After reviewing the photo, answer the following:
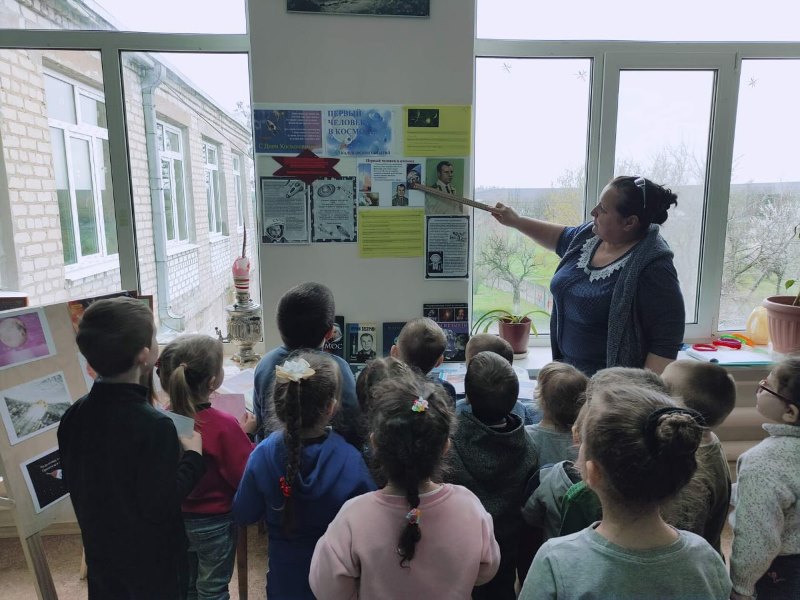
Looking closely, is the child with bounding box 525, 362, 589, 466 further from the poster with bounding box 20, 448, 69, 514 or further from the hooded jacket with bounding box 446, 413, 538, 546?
the poster with bounding box 20, 448, 69, 514

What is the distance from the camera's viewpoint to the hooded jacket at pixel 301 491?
47.0 inches

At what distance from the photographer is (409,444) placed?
A: 100 cm

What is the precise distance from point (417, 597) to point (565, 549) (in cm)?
33

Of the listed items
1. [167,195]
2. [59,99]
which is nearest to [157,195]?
[167,195]

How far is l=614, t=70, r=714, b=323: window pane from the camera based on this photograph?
2.43 meters

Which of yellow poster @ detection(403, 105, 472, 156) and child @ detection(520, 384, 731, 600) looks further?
yellow poster @ detection(403, 105, 472, 156)

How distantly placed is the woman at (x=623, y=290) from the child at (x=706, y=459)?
318mm

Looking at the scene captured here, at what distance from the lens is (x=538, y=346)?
8.59ft

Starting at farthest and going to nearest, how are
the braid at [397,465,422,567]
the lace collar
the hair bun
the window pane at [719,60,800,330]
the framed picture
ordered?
the window pane at [719,60,800,330] → the framed picture → the lace collar → the braid at [397,465,422,567] → the hair bun

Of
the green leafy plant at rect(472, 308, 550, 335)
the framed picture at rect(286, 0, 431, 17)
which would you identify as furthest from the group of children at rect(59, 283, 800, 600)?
the framed picture at rect(286, 0, 431, 17)

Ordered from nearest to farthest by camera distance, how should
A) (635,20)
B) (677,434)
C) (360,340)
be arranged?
(677,434)
(360,340)
(635,20)

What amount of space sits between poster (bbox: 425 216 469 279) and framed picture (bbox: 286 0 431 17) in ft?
2.63

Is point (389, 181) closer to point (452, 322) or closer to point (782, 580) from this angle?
point (452, 322)

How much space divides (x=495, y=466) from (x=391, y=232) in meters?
1.19
